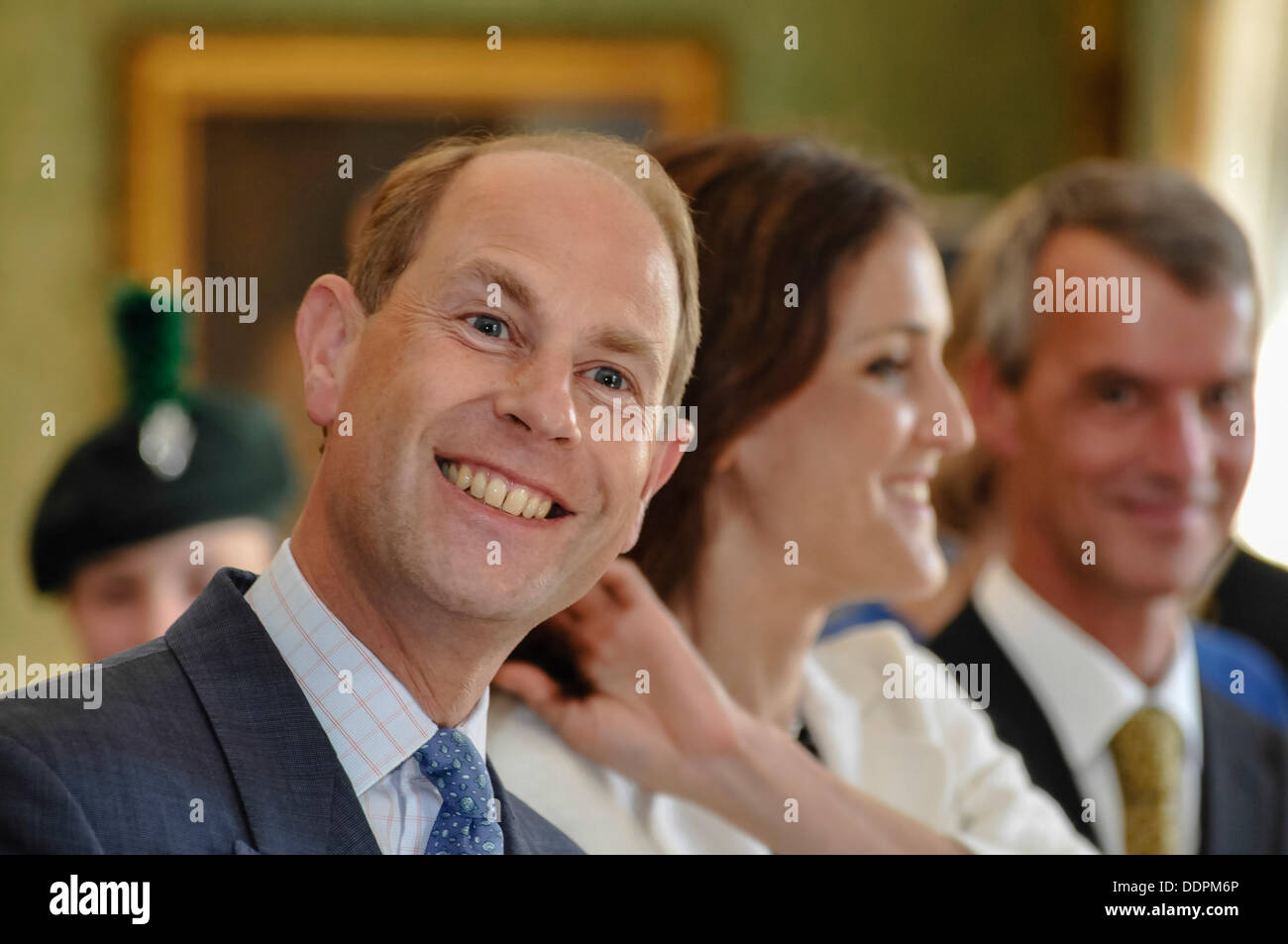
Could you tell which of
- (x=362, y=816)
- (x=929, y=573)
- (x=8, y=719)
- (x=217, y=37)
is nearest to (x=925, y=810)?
(x=929, y=573)

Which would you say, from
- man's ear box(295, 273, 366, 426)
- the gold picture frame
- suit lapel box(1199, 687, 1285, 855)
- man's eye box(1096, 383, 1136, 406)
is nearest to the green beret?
man's ear box(295, 273, 366, 426)

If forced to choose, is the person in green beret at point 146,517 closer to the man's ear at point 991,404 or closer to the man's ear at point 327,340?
the man's ear at point 327,340

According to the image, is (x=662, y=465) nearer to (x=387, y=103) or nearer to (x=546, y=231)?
(x=546, y=231)

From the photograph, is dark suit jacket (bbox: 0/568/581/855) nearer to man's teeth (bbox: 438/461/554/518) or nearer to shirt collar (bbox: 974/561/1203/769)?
man's teeth (bbox: 438/461/554/518)

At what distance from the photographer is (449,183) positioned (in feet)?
2.55

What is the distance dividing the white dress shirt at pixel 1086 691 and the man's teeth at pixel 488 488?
1.75 feet

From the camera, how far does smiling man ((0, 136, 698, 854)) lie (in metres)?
0.69

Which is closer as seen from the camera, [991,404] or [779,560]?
[779,560]

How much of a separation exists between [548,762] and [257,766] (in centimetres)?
25

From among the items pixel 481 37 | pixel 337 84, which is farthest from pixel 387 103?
pixel 481 37

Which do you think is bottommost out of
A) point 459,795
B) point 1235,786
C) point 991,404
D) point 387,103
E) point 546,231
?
point 1235,786

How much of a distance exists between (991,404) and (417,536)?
0.60m

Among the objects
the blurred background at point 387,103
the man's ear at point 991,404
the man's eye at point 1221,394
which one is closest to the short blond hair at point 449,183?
the man's ear at point 991,404

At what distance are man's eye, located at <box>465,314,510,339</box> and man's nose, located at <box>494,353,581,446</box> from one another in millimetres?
21
